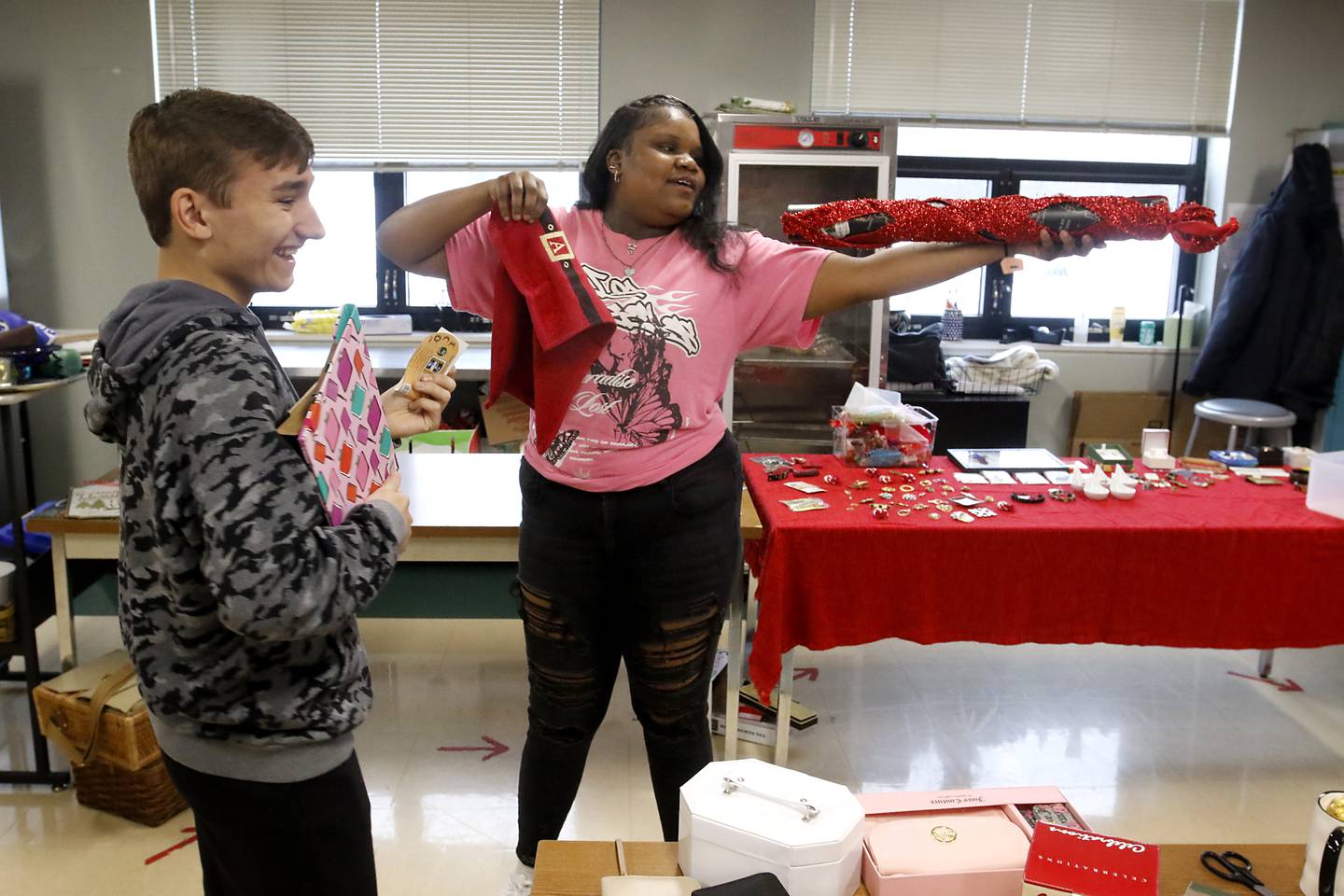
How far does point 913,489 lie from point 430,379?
5.64 feet

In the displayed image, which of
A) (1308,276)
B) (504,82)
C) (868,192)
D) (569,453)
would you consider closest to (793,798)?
(569,453)

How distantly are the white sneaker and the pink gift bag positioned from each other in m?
1.04

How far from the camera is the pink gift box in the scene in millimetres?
1324

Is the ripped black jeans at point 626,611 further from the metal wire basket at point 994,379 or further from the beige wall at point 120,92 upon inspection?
the beige wall at point 120,92

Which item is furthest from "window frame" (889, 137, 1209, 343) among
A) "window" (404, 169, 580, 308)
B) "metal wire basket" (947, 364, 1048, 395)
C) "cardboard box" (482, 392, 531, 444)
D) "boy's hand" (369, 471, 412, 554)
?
"boy's hand" (369, 471, 412, 554)

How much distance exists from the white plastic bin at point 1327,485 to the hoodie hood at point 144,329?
2.65m

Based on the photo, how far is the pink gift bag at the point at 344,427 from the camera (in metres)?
1.02

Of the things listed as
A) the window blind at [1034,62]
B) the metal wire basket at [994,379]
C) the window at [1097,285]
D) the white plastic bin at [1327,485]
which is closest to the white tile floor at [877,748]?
the white plastic bin at [1327,485]

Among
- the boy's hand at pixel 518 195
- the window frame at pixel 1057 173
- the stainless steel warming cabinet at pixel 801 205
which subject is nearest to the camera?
the boy's hand at pixel 518 195

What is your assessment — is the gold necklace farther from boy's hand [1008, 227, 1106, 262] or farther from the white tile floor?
the white tile floor

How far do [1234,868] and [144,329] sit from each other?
1.49 metres

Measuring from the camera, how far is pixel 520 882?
1999 millimetres

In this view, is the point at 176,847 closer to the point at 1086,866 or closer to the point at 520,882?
the point at 520,882

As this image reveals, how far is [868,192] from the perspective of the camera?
4207mm
